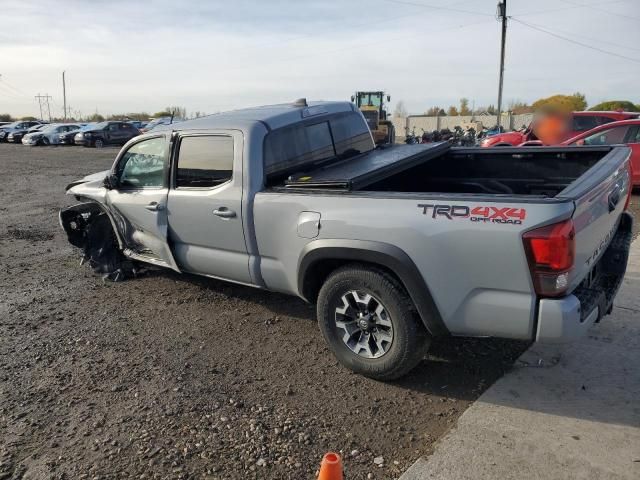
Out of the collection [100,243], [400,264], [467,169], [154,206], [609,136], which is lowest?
[100,243]

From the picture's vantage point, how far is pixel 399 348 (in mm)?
3395

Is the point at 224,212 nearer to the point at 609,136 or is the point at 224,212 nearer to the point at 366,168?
the point at 366,168

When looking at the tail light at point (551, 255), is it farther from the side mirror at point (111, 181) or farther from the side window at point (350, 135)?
the side mirror at point (111, 181)

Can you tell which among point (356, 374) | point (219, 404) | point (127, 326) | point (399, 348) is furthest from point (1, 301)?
point (399, 348)

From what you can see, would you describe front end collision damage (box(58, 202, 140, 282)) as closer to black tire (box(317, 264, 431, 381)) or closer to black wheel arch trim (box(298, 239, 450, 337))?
black tire (box(317, 264, 431, 381))

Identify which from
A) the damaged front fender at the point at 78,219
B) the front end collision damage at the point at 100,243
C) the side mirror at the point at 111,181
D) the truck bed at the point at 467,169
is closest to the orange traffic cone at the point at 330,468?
the truck bed at the point at 467,169

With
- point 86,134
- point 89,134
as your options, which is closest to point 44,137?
point 86,134

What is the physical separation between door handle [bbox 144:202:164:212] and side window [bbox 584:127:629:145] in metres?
9.15

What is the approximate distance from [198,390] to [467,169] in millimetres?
3155

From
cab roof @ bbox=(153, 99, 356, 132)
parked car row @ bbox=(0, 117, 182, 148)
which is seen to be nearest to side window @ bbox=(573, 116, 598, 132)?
cab roof @ bbox=(153, 99, 356, 132)

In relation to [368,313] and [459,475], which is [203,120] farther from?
[459,475]

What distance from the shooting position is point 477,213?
2877mm

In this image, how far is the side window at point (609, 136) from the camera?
10.3m

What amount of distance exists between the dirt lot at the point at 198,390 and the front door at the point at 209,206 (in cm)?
58
